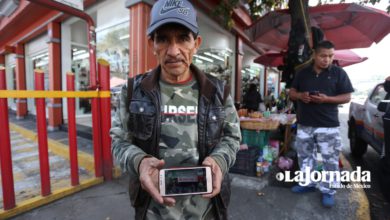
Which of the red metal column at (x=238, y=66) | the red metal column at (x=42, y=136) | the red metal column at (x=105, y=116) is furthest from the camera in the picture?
the red metal column at (x=238, y=66)

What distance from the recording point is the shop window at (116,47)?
4.77 m

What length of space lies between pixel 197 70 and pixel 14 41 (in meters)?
11.8

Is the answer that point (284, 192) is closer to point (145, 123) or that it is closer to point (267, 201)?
point (267, 201)

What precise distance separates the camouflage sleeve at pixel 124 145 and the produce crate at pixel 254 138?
2.79m

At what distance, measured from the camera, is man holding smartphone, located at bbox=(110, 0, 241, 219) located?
1.09 m

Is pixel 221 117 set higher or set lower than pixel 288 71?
lower

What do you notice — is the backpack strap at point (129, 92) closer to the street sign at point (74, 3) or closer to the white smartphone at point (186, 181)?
the white smartphone at point (186, 181)

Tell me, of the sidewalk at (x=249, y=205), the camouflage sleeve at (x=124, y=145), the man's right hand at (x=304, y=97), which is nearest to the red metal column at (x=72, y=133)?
the sidewalk at (x=249, y=205)

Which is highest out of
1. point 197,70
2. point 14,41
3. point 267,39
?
point 14,41

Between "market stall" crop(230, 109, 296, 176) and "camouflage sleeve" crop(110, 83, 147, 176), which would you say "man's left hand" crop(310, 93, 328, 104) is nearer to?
"market stall" crop(230, 109, 296, 176)

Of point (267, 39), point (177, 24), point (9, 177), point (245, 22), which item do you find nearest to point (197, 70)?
point (177, 24)

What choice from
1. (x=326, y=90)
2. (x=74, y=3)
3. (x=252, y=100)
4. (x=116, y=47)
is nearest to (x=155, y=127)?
(x=326, y=90)

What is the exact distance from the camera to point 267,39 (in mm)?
5812

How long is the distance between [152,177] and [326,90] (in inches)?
98.2
